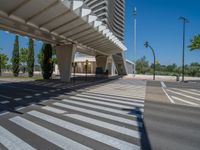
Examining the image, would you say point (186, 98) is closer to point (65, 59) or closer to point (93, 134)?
point (93, 134)

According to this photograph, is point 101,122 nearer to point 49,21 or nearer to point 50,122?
point 50,122

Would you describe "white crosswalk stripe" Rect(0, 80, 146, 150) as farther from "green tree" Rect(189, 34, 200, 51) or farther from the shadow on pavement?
"green tree" Rect(189, 34, 200, 51)

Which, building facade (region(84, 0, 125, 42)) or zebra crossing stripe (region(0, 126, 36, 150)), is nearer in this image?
zebra crossing stripe (region(0, 126, 36, 150))

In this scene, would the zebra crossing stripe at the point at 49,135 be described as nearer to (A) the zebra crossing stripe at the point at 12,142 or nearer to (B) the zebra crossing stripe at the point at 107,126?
(A) the zebra crossing stripe at the point at 12,142

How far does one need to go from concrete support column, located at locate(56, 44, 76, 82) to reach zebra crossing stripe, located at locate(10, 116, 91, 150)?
20.3 metres

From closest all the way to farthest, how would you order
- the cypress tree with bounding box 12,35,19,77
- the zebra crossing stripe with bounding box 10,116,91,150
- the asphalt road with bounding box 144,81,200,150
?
the zebra crossing stripe with bounding box 10,116,91,150 < the asphalt road with bounding box 144,81,200,150 < the cypress tree with bounding box 12,35,19,77

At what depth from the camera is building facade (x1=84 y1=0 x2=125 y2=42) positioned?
10369cm

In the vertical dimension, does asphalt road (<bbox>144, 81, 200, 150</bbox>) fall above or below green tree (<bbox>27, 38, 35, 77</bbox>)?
below

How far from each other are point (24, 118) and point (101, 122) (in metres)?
2.96

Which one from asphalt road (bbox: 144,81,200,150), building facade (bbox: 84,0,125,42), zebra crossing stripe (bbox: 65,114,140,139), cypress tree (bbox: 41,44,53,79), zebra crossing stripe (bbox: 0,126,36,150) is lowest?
asphalt road (bbox: 144,81,200,150)

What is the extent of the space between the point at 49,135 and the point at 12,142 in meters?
1.05

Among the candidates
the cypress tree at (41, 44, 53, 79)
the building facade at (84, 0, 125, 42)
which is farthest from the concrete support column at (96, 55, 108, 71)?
the building facade at (84, 0, 125, 42)

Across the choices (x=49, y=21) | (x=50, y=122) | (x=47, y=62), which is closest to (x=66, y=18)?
(x=49, y=21)

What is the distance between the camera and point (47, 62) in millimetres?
35188
